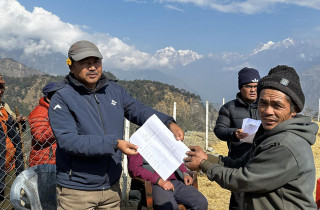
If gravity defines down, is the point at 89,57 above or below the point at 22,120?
above

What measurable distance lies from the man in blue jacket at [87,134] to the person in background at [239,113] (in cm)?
125

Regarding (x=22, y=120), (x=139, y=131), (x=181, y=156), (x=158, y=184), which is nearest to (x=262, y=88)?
(x=181, y=156)

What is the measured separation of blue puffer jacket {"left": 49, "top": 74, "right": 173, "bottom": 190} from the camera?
6.71ft

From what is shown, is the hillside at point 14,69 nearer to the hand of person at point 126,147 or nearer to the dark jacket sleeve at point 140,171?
the dark jacket sleeve at point 140,171

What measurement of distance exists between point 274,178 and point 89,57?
4.81 ft

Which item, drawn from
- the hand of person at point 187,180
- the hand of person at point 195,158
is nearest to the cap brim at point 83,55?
the hand of person at point 195,158

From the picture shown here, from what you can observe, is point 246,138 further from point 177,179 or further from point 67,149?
point 67,149

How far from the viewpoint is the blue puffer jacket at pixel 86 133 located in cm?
204

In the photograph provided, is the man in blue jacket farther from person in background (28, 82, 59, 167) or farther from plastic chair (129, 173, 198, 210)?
plastic chair (129, 173, 198, 210)

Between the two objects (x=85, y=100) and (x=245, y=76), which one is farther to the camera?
(x=245, y=76)

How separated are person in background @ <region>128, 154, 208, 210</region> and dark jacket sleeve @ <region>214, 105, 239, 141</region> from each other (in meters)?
0.86

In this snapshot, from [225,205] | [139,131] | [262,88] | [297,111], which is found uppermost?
[262,88]

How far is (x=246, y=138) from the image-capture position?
3.02 meters

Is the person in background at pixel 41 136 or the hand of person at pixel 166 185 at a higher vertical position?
the person in background at pixel 41 136
